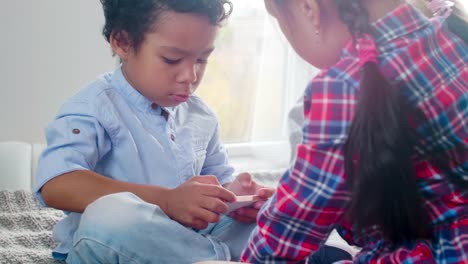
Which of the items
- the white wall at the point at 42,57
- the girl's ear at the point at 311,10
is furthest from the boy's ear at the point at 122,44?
the white wall at the point at 42,57

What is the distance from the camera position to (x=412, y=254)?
2.05ft

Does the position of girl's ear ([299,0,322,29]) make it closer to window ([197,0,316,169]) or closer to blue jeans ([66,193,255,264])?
blue jeans ([66,193,255,264])

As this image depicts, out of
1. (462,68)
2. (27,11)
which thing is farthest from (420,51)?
(27,11)

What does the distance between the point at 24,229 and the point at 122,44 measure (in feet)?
1.34

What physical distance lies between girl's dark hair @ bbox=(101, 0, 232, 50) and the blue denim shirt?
0.25 feet

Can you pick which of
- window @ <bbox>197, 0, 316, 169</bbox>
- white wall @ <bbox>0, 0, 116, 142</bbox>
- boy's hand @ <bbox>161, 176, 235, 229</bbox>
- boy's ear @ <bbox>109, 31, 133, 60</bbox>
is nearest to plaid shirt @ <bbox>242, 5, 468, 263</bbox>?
boy's hand @ <bbox>161, 176, 235, 229</bbox>

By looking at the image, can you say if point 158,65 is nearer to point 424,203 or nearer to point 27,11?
point 424,203

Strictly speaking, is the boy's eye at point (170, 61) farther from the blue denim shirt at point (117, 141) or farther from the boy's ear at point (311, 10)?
the boy's ear at point (311, 10)

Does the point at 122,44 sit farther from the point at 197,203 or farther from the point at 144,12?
the point at 197,203

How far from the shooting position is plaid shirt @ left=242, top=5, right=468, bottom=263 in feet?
1.98

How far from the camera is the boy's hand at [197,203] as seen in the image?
81 centimetres

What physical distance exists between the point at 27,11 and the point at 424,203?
116 centimetres

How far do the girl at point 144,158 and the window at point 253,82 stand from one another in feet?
2.80

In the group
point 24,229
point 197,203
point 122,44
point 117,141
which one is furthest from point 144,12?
point 24,229
